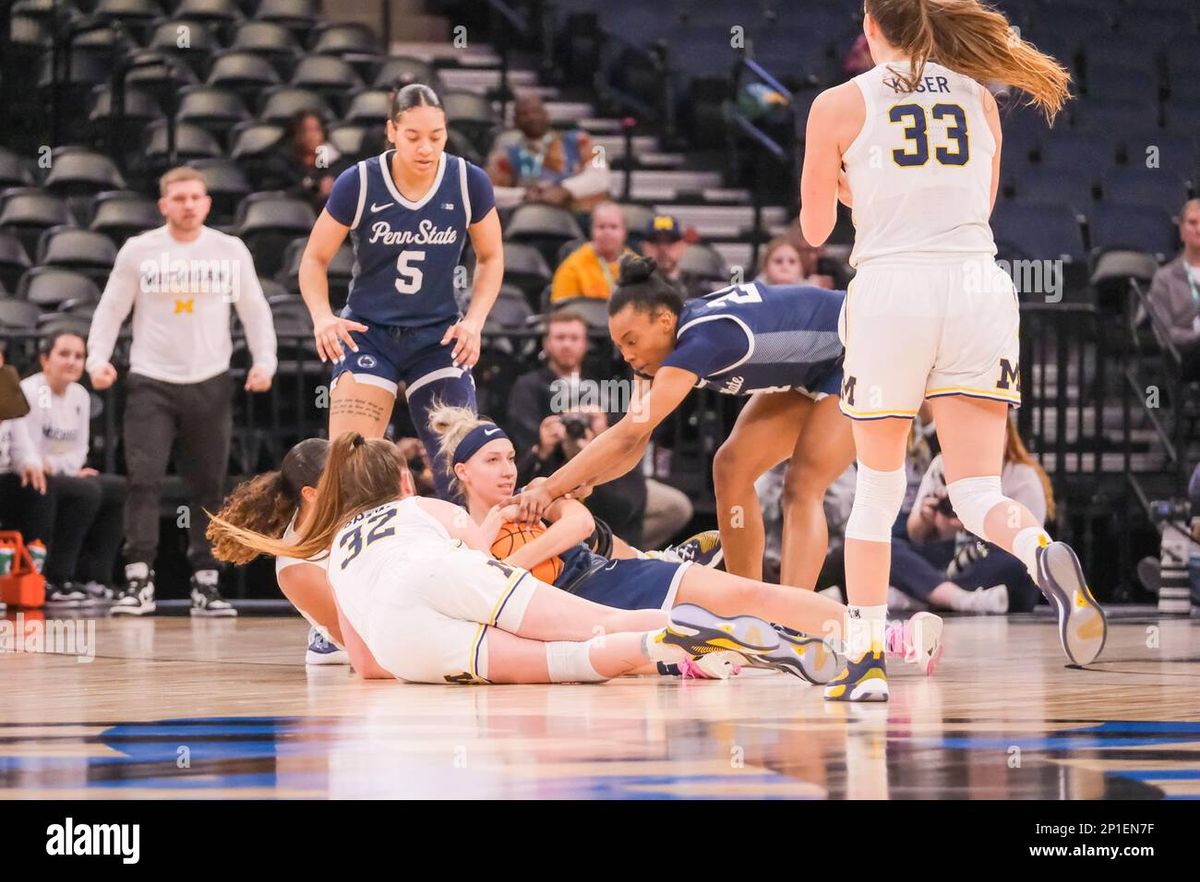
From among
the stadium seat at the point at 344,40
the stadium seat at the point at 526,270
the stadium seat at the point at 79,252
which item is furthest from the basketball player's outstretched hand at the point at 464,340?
the stadium seat at the point at 344,40

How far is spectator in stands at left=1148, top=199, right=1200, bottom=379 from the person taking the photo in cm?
937

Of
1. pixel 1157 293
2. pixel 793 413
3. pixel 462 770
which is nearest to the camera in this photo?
pixel 462 770

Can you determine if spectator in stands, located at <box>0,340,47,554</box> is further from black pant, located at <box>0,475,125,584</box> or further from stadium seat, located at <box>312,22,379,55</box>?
stadium seat, located at <box>312,22,379,55</box>

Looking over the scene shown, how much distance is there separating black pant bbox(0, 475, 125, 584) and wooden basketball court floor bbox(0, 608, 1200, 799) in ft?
10.5

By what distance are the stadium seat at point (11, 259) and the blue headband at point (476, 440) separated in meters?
6.06

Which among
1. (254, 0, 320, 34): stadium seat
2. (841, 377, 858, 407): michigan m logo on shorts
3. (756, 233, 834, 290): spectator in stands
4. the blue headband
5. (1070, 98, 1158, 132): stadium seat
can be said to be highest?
(254, 0, 320, 34): stadium seat

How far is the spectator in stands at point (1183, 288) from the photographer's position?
9367 mm

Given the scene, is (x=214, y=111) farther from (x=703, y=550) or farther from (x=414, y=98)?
(x=703, y=550)

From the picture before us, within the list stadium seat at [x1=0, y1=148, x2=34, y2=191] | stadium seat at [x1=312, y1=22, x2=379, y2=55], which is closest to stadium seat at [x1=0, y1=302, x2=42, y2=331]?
stadium seat at [x1=0, y1=148, x2=34, y2=191]

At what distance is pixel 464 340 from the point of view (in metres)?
5.97

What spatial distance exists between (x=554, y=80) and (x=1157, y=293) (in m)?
5.47
